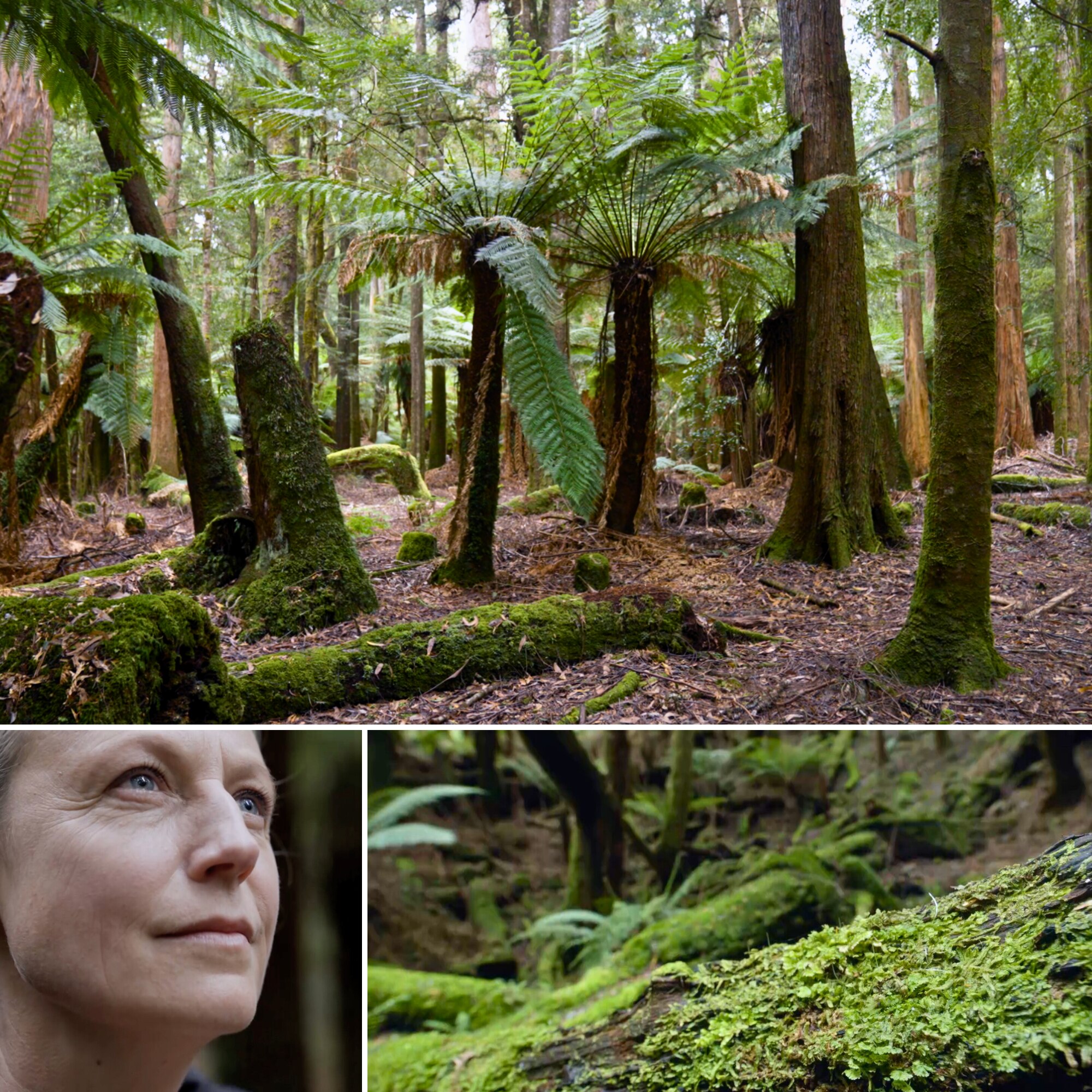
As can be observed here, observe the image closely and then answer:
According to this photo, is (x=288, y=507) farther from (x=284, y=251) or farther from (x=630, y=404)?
(x=284, y=251)

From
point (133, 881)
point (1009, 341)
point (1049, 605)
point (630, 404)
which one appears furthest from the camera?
point (1009, 341)

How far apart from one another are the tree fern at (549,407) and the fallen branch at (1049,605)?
6.90ft

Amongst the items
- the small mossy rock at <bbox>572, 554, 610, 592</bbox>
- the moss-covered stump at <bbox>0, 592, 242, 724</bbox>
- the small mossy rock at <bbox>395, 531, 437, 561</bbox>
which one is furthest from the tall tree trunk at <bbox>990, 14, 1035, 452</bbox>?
the moss-covered stump at <bbox>0, 592, 242, 724</bbox>

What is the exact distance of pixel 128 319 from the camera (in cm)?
650

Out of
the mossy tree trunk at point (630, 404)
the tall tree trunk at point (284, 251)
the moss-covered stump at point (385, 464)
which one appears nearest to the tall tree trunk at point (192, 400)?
the tall tree trunk at point (284, 251)

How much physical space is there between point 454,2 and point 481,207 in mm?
10507

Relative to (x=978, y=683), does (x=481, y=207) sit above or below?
above

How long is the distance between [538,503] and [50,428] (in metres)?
3.85

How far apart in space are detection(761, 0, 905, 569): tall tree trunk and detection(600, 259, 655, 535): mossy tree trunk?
0.99 metres

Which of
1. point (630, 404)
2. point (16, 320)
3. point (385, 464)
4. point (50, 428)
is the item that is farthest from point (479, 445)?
point (385, 464)

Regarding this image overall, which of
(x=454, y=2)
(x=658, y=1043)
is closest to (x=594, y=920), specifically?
(x=658, y=1043)

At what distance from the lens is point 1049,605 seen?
13.6 ft

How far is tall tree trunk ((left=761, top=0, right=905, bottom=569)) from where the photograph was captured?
206 inches

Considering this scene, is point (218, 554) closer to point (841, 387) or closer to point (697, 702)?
point (697, 702)
